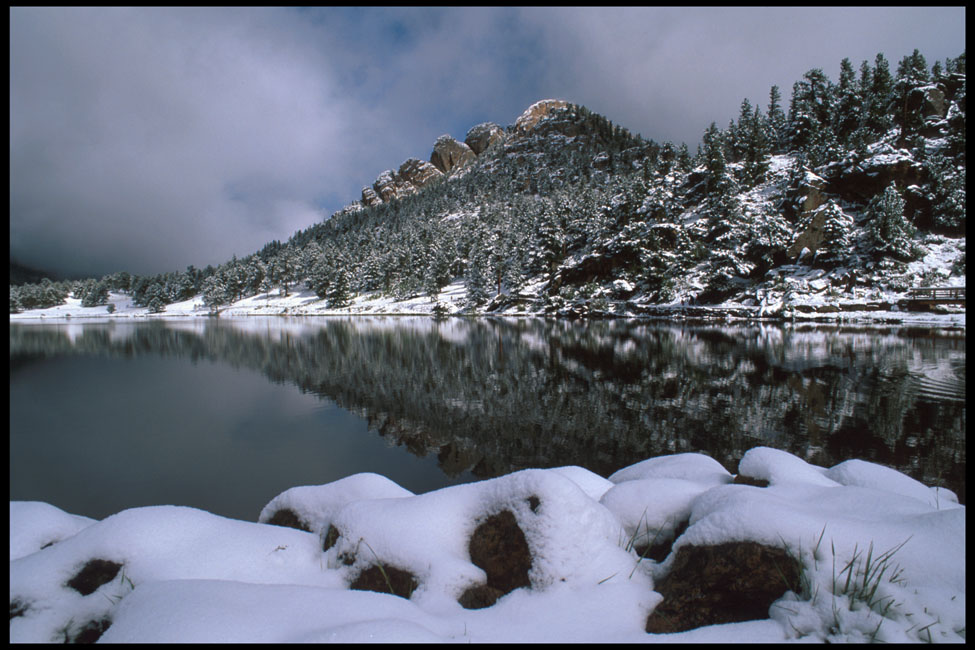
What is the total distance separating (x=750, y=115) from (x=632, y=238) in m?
43.6

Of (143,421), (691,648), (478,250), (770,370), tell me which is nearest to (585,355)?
(770,370)

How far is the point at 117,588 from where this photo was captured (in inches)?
95.3

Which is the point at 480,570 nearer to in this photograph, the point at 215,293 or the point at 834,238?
the point at 834,238

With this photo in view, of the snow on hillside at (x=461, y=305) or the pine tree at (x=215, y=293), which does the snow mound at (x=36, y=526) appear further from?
the pine tree at (x=215, y=293)

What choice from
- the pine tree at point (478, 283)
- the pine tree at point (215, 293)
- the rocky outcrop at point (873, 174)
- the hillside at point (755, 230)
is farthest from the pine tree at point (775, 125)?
the pine tree at point (215, 293)

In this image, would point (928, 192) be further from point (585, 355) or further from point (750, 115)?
point (585, 355)

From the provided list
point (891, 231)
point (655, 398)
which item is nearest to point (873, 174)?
point (891, 231)

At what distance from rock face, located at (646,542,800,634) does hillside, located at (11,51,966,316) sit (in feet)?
146

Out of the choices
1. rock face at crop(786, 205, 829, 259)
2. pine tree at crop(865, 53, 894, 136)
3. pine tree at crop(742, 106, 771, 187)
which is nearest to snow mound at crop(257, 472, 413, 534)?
rock face at crop(786, 205, 829, 259)

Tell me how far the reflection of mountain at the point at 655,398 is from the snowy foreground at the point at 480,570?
5.11 meters

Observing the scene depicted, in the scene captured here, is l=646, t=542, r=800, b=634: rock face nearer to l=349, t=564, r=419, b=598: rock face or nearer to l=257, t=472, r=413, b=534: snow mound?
l=349, t=564, r=419, b=598: rock face

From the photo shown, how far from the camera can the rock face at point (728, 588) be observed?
90.5 inches

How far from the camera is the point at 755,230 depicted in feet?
142

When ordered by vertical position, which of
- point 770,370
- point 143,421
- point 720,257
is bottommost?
point 143,421
